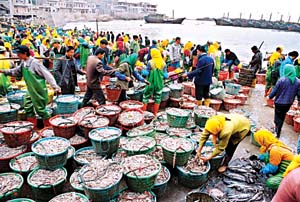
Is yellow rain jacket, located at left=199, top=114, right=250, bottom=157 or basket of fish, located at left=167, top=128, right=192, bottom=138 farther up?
yellow rain jacket, located at left=199, top=114, right=250, bottom=157

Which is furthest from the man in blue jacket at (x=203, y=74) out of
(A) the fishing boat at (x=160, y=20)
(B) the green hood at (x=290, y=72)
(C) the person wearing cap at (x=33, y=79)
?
(A) the fishing boat at (x=160, y=20)

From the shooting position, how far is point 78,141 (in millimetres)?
4480

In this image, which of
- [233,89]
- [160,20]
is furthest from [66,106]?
[160,20]

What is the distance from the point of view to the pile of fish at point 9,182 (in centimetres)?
329

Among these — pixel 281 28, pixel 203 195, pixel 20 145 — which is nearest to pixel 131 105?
pixel 20 145

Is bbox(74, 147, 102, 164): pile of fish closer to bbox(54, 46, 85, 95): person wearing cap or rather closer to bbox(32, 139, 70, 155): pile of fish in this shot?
bbox(32, 139, 70, 155): pile of fish

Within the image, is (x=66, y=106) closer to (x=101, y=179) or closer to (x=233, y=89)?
(x=101, y=179)

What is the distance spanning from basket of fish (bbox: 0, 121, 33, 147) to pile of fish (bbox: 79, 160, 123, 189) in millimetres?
1587

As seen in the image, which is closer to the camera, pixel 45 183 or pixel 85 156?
pixel 45 183

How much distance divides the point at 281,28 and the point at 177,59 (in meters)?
90.4

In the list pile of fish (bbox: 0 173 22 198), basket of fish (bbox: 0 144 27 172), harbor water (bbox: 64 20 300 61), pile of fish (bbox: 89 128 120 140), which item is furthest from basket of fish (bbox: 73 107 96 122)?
harbor water (bbox: 64 20 300 61)

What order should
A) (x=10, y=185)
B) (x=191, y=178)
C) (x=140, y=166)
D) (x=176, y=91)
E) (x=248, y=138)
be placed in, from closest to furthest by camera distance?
(x=10, y=185)
(x=140, y=166)
(x=191, y=178)
(x=248, y=138)
(x=176, y=91)

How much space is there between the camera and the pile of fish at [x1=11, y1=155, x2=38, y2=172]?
12.3 feet

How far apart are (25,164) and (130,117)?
215 centimetres
